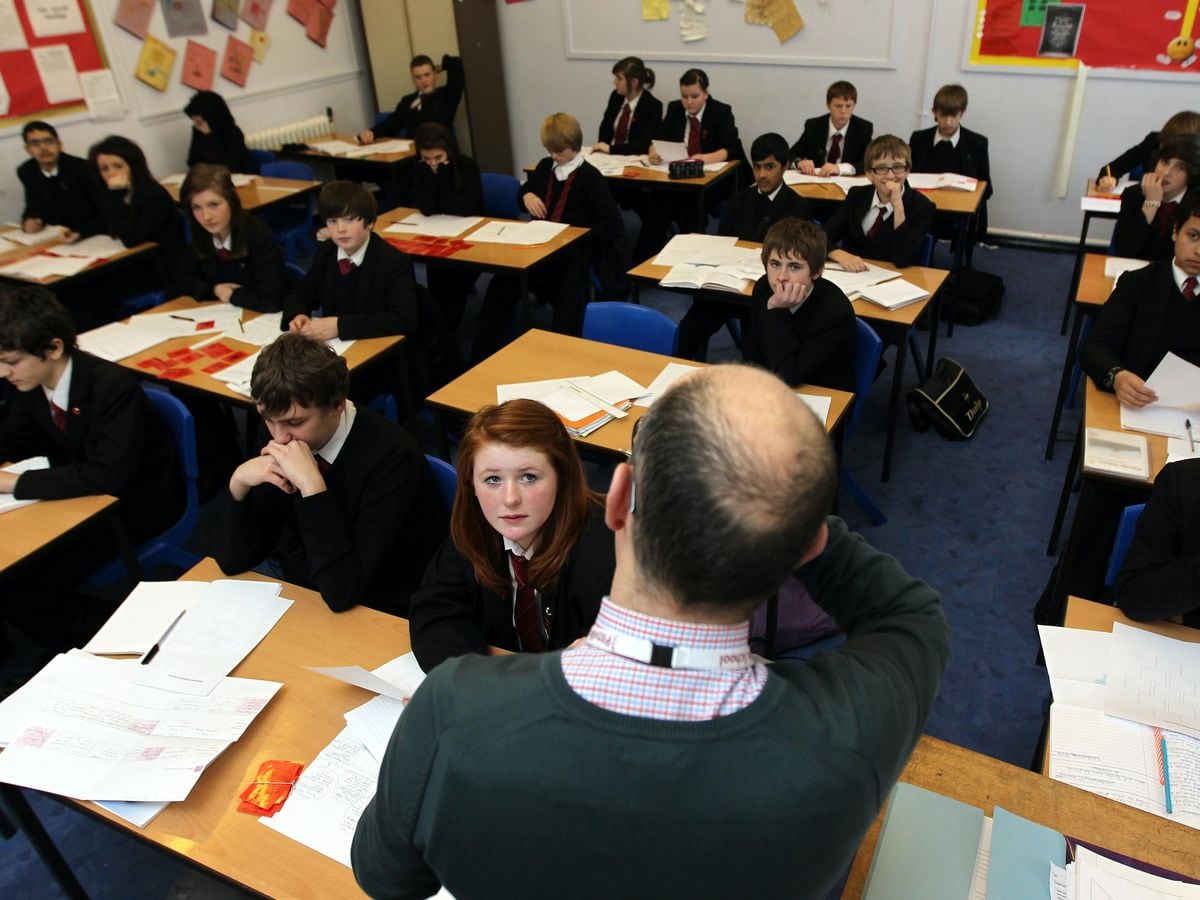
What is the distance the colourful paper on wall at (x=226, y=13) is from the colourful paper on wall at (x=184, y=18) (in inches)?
4.2

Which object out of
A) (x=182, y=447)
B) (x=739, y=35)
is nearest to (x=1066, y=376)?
(x=182, y=447)

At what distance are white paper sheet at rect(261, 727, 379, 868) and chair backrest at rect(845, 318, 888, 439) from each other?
217 centimetres

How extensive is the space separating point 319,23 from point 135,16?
1702 mm

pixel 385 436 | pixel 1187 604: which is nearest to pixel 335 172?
pixel 385 436

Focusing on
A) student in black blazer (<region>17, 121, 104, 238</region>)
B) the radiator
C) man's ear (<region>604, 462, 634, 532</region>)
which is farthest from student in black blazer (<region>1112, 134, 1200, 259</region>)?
the radiator

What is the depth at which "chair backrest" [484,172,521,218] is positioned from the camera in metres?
5.09

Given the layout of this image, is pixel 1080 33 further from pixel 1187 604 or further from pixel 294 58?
pixel 294 58

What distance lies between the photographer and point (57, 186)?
493 centimetres

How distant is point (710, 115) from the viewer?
587 centimetres

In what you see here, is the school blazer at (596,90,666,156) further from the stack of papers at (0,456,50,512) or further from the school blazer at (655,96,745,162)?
the stack of papers at (0,456,50,512)

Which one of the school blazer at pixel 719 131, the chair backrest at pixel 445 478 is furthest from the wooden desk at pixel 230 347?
the school blazer at pixel 719 131

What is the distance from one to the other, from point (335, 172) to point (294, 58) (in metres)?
1.14

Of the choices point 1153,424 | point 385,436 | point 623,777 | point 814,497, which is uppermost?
point 814,497

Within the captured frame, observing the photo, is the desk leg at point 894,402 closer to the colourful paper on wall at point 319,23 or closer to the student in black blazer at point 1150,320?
the student in black blazer at point 1150,320
